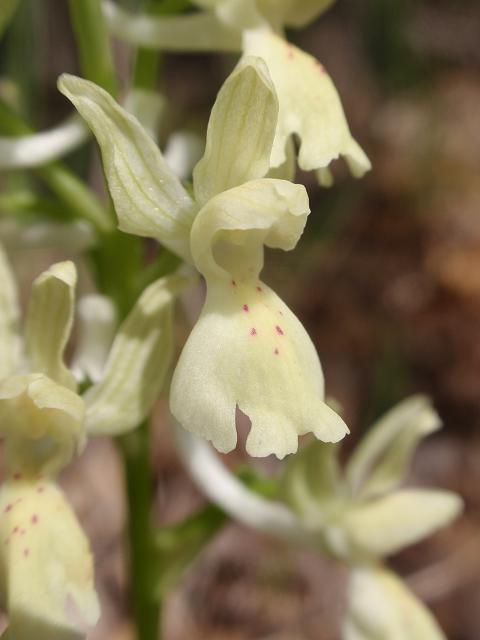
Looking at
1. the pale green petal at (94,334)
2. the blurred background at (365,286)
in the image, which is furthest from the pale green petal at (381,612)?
the blurred background at (365,286)

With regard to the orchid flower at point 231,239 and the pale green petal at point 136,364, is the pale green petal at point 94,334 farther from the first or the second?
the orchid flower at point 231,239

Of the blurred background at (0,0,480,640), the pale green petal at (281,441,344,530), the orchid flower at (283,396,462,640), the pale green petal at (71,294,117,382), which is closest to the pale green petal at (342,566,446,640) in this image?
the orchid flower at (283,396,462,640)

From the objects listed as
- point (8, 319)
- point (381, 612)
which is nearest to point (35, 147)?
point (8, 319)

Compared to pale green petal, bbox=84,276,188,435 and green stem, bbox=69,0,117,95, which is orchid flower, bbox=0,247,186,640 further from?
green stem, bbox=69,0,117,95

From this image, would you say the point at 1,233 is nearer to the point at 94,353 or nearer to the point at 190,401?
the point at 94,353

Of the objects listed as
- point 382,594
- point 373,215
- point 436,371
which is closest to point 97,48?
point 382,594

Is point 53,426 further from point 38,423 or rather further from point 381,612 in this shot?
point 381,612
